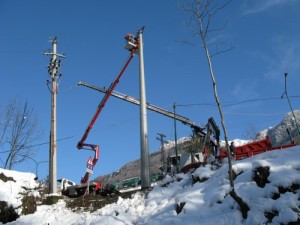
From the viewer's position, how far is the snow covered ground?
413 inches

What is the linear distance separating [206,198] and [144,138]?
23.8ft

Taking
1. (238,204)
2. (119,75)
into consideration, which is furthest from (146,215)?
(119,75)

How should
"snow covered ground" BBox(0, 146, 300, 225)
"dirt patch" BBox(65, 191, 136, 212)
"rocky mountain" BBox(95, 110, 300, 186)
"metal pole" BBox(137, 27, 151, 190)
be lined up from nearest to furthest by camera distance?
"snow covered ground" BBox(0, 146, 300, 225) < "dirt patch" BBox(65, 191, 136, 212) < "metal pole" BBox(137, 27, 151, 190) < "rocky mountain" BBox(95, 110, 300, 186)

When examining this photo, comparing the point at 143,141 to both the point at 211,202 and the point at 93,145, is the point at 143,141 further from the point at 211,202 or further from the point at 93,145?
the point at 93,145

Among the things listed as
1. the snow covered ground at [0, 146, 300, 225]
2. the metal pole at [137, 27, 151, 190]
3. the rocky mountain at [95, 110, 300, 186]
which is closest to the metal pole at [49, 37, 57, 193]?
the snow covered ground at [0, 146, 300, 225]

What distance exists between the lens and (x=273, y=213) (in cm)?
1015

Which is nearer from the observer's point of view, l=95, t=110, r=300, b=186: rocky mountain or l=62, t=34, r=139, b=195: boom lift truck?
l=62, t=34, r=139, b=195: boom lift truck

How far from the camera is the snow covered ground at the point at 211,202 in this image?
10.5m

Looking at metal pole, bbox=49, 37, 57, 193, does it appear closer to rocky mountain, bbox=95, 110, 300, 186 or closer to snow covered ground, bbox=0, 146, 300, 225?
snow covered ground, bbox=0, 146, 300, 225

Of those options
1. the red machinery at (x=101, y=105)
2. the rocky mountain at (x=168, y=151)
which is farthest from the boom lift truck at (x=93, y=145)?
the rocky mountain at (x=168, y=151)

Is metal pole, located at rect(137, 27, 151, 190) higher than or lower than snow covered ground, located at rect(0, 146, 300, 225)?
higher

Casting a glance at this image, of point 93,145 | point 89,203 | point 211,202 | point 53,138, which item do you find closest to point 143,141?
point 89,203

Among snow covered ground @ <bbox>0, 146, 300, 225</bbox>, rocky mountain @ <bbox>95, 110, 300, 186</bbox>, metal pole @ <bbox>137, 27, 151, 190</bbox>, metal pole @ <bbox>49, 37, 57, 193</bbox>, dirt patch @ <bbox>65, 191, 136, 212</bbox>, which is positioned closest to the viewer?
snow covered ground @ <bbox>0, 146, 300, 225</bbox>

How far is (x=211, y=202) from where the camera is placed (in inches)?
477
